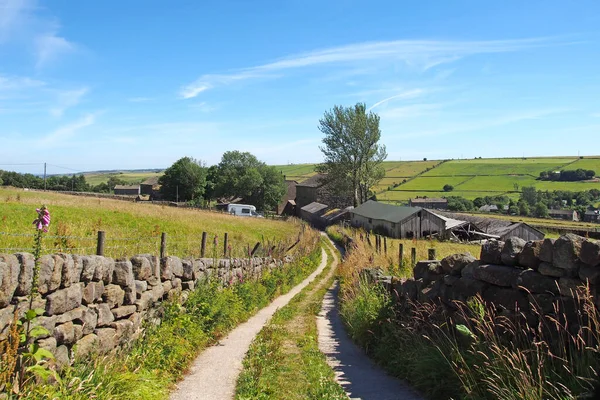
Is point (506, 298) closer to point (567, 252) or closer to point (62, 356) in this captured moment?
point (567, 252)

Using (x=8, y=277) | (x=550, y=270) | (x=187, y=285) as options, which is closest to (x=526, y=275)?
(x=550, y=270)

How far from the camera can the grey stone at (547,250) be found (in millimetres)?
5824

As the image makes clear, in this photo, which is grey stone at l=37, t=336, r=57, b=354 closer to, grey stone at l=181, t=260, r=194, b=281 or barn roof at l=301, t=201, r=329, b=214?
grey stone at l=181, t=260, r=194, b=281

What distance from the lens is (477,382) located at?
5.96m

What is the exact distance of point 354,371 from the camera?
855 centimetres

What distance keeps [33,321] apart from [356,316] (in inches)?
304

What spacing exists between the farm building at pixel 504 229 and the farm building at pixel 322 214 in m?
16.4

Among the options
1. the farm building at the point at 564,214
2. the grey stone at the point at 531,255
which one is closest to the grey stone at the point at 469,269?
the grey stone at the point at 531,255

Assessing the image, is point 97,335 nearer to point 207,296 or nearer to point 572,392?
point 207,296

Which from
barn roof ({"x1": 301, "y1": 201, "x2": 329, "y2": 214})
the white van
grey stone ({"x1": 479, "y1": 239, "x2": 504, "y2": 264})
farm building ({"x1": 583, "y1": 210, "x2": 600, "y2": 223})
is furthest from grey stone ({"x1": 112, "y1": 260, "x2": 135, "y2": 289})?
farm building ({"x1": 583, "y1": 210, "x2": 600, "y2": 223})

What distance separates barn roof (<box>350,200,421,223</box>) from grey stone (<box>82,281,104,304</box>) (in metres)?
43.4

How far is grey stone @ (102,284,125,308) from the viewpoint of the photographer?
22.8ft

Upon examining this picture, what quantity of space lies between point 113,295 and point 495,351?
5.32 meters

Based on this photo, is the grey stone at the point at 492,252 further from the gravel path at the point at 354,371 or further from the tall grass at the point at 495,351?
the gravel path at the point at 354,371
